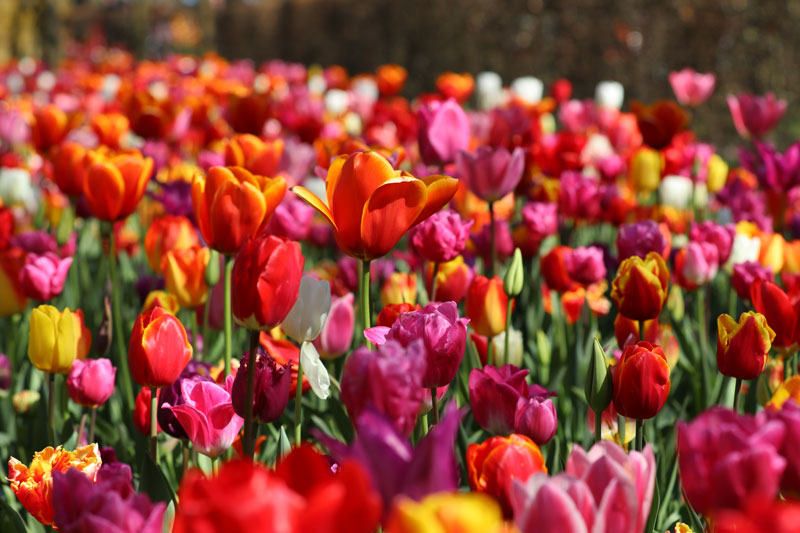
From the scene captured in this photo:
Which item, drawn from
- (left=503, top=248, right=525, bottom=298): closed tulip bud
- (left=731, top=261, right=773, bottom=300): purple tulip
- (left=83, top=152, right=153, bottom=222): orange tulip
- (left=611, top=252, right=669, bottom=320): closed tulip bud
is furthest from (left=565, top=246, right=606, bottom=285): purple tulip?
(left=83, top=152, right=153, bottom=222): orange tulip

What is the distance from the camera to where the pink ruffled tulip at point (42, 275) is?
190 centimetres

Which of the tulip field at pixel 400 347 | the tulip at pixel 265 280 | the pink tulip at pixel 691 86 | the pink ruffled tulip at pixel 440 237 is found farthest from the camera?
the pink tulip at pixel 691 86

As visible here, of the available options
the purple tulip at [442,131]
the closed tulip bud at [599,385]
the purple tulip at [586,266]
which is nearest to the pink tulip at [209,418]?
the closed tulip bud at [599,385]

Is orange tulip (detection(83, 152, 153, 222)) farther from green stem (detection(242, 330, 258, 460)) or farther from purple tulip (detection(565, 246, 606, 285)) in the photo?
purple tulip (detection(565, 246, 606, 285))

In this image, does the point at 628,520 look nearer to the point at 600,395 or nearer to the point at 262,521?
the point at 262,521

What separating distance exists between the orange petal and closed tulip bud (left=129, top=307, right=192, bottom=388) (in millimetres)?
319

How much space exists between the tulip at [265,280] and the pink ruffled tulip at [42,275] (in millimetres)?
945

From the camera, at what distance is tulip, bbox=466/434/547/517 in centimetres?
92

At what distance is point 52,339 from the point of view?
1.47m

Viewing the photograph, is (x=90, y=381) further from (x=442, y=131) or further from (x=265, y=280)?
(x=442, y=131)

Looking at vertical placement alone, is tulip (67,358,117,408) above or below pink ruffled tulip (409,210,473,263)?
below

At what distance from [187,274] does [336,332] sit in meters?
0.41

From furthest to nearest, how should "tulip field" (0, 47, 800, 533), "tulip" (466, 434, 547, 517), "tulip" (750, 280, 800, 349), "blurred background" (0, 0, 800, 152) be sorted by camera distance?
"blurred background" (0, 0, 800, 152) → "tulip" (750, 280, 800, 349) → "tulip" (466, 434, 547, 517) → "tulip field" (0, 47, 800, 533)

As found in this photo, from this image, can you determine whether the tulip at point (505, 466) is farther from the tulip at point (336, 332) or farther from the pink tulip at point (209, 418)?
the tulip at point (336, 332)
